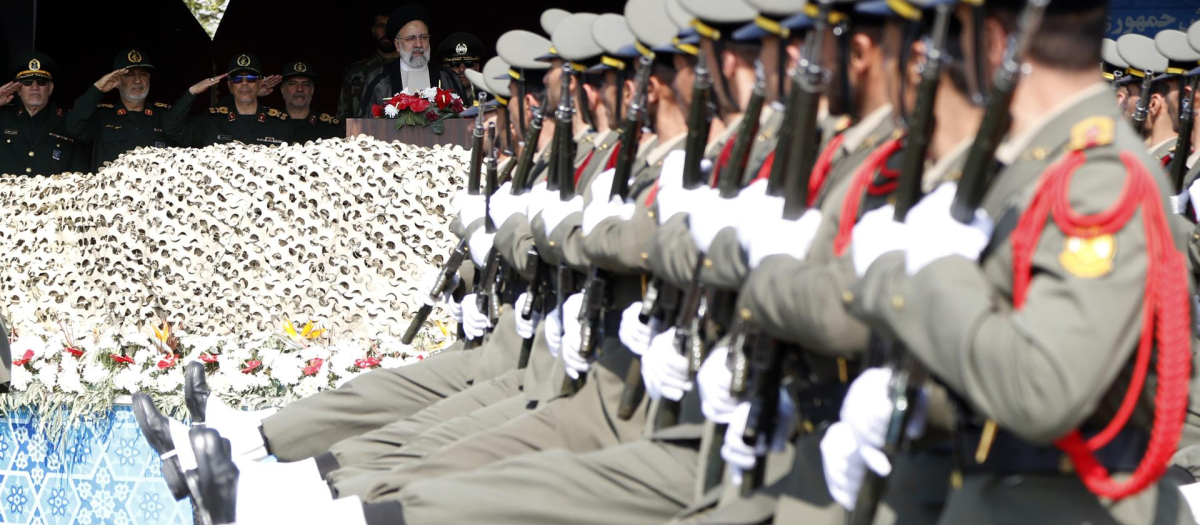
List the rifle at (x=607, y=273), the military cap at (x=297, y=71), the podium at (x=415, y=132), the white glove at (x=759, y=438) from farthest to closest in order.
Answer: the military cap at (x=297, y=71) → the podium at (x=415, y=132) → the rifle at (x=607, y=273) → the white glove at (x=759, y=438)

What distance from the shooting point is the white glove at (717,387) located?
2.62 metres

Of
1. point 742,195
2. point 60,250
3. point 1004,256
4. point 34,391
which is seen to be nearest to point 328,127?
point 60,250

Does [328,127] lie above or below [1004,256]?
below

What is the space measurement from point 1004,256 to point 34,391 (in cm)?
484

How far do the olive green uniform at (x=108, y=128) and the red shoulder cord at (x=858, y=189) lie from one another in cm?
788

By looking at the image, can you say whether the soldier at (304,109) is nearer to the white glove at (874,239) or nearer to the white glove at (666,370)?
the white glove at (666,370)

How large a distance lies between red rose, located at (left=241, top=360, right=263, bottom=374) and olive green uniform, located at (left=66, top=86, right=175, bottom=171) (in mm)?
3969

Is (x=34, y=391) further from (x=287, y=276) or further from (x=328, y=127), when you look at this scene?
(x=328, y=127)

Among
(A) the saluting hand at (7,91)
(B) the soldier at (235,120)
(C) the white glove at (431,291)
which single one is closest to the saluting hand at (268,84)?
(B) the soldier at (235,120)

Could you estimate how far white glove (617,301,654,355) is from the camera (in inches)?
128

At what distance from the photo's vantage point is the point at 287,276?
6.93 metres

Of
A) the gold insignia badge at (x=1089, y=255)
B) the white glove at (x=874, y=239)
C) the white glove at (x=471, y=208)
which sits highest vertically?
the gold insignia badge at (x=1089, y=255)

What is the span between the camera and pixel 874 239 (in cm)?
208

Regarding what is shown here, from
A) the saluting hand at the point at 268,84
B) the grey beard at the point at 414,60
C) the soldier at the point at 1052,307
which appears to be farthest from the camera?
the saluting hand at the point at 268,84
